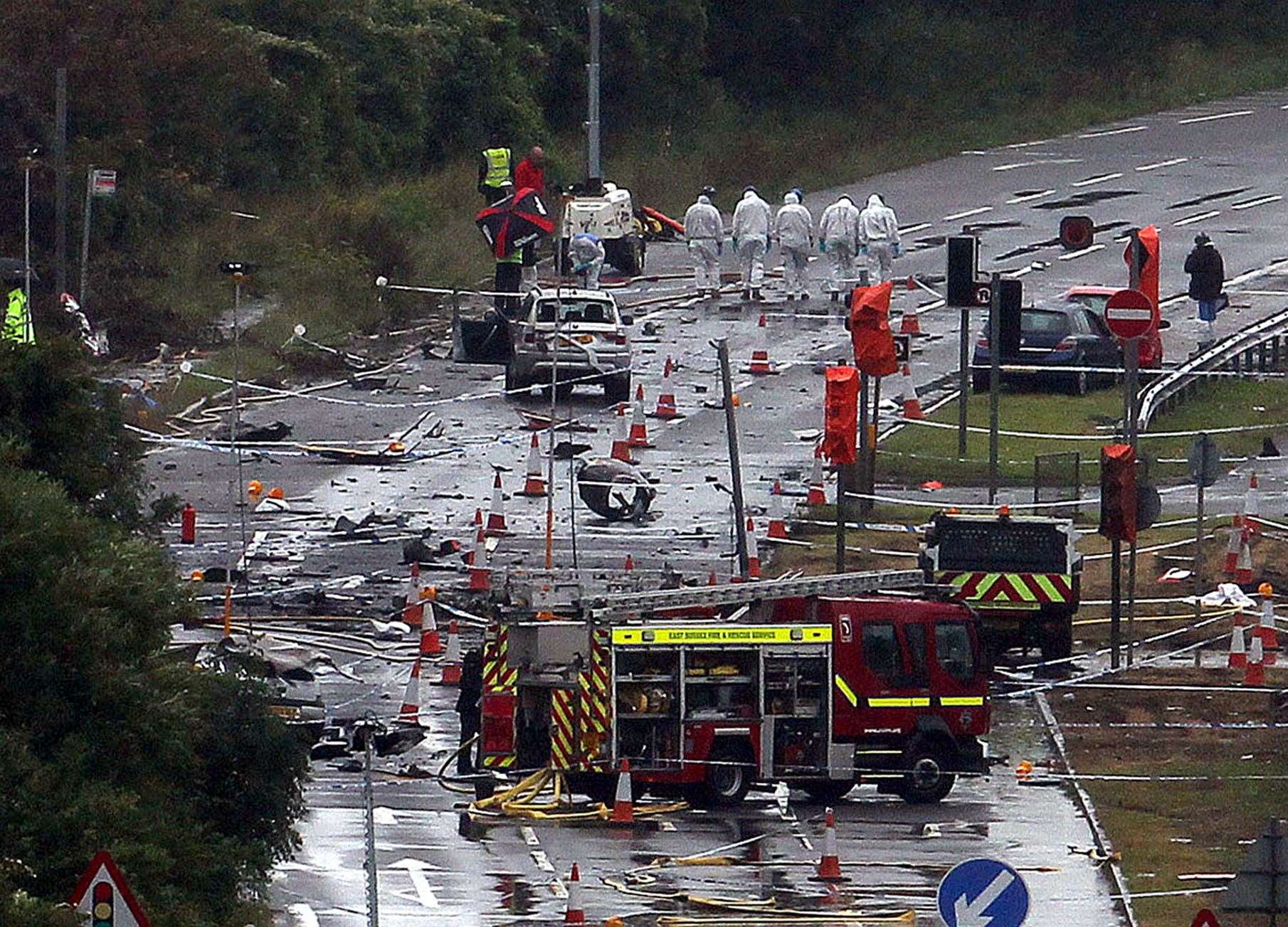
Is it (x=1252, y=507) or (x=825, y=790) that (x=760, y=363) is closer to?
(x=1252, y=507)

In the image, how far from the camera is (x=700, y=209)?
48000mm

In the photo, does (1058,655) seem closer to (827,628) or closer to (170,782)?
(827,628)

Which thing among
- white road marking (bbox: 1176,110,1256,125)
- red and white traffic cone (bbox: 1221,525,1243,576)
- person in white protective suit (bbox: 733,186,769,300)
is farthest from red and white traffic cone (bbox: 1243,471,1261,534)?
white road marking (bbox: 1176,110,1256,125)

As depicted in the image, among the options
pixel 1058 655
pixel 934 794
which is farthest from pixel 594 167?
pixel 934 794

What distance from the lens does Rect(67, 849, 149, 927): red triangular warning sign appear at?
1236 centimetres

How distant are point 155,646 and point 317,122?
3737 centimetres

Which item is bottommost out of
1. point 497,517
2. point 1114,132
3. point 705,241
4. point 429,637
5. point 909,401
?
point 429,637

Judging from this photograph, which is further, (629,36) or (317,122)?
(629,36)

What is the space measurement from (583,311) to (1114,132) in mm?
29129

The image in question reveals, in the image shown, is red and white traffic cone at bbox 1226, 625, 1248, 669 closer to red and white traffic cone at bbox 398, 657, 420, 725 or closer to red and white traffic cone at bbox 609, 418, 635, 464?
red and white traffic cone at bbox 398, 657, 420, 725

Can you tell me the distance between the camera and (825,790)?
966 inches

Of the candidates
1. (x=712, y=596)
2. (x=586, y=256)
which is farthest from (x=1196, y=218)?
(x=712, y=596)

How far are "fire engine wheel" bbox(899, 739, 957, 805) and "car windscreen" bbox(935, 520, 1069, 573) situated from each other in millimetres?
4660

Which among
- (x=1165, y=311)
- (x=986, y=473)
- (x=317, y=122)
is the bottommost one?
(x=986, y=473)
